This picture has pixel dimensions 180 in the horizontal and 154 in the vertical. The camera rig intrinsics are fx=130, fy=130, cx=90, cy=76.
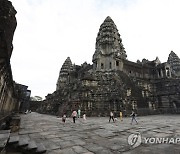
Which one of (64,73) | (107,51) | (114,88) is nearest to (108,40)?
(107,51)

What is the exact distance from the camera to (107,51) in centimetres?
3328

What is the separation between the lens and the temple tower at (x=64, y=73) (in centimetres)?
5051

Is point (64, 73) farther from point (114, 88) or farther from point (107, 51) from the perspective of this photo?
point (114, 88)

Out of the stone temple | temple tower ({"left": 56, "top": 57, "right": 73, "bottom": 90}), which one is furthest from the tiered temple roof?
temple tower ({"left": 56, "top": 57, "right": 73, "bottom": 90})

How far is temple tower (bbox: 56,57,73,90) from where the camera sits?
50513 mm

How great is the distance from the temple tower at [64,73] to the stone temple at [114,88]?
669 inches

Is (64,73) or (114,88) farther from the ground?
(64,73)

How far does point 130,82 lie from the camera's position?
2856 centimetres

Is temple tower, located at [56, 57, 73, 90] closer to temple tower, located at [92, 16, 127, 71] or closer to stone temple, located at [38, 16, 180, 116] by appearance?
stone temple, located at [38, 16, 180, 116]

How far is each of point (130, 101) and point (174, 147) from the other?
61.8 ft

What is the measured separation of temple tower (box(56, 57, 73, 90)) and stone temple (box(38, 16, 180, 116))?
17.0m

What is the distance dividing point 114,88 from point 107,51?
1268 centimetres

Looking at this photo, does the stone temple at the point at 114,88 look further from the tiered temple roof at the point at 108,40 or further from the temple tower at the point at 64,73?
the temple tower at the point at 64,73

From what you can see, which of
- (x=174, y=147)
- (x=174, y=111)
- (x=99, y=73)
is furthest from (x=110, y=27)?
(x=174, y=147)
